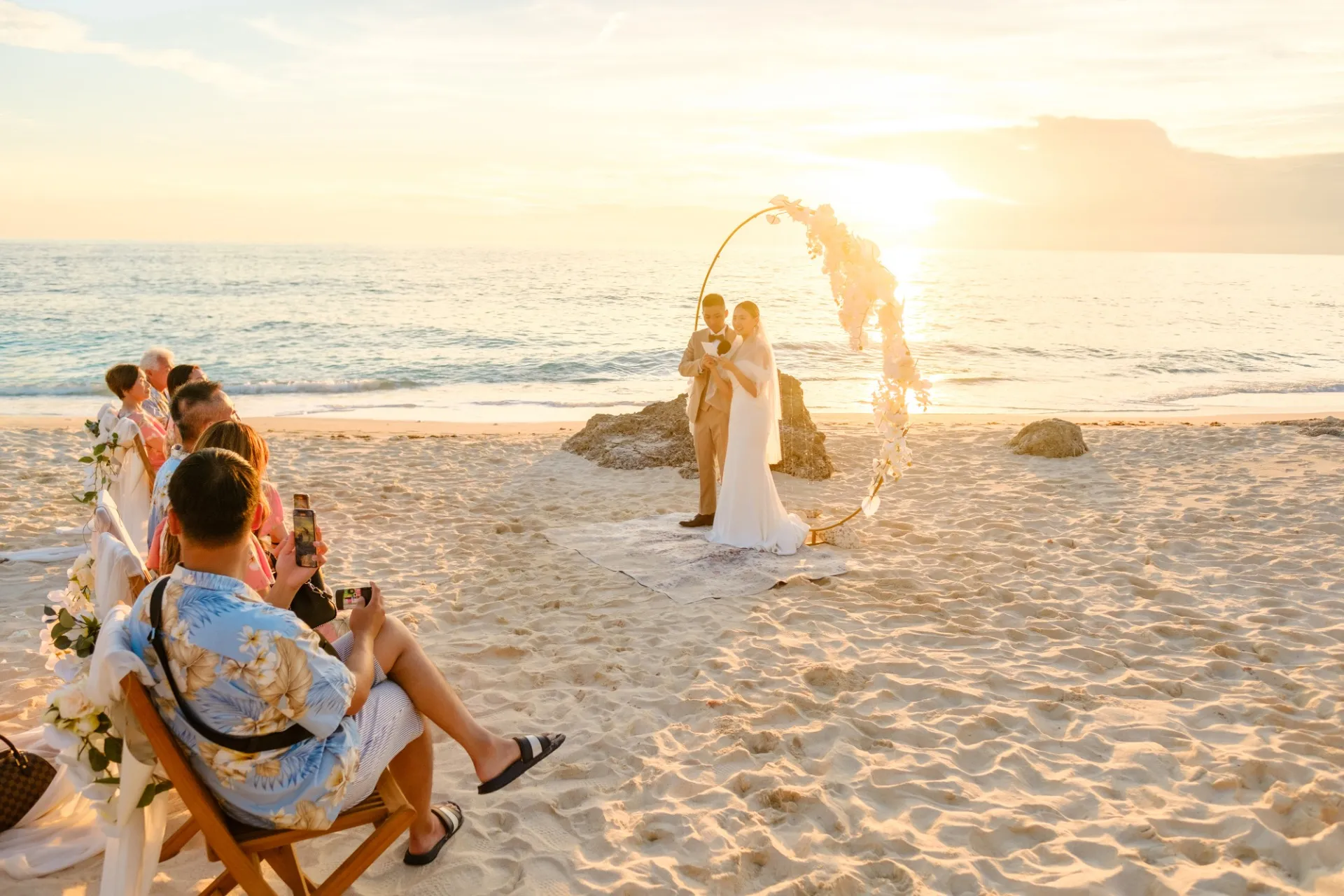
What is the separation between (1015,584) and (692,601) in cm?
246

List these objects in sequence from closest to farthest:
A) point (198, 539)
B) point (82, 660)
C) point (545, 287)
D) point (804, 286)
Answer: point (198, 539) < point (82, 660) < point (545, 287) < point (804, 286)

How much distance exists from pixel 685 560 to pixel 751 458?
109 cm

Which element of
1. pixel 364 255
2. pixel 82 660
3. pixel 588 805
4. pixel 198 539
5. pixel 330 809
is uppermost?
pixel 364 255

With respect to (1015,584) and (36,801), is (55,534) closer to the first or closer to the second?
(36,801)

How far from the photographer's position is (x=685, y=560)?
735cm

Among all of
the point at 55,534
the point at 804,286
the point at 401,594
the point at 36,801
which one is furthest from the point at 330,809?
the point at 804,286

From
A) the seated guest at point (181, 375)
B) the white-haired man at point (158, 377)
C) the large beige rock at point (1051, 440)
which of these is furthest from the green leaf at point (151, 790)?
the large beige rock at point (1051, 440)

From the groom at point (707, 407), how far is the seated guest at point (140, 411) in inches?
162

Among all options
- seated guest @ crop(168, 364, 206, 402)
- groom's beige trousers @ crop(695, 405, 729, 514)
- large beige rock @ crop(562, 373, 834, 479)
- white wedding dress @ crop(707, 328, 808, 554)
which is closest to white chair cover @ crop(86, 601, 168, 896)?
seated guest @ crop(168, 364, 206, 402)

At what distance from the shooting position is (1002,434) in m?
12.8

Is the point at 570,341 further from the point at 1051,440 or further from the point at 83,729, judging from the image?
the point at 83,729

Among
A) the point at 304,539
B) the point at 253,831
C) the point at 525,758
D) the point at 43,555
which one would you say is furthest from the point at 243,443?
the point at 43,555

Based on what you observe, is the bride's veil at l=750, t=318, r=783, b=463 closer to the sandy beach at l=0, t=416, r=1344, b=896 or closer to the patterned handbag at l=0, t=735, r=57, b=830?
the sandy beach at l=0, t=416, r=1344, b=896

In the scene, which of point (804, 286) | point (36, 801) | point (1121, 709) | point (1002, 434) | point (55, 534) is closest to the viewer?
point (36, 801)
